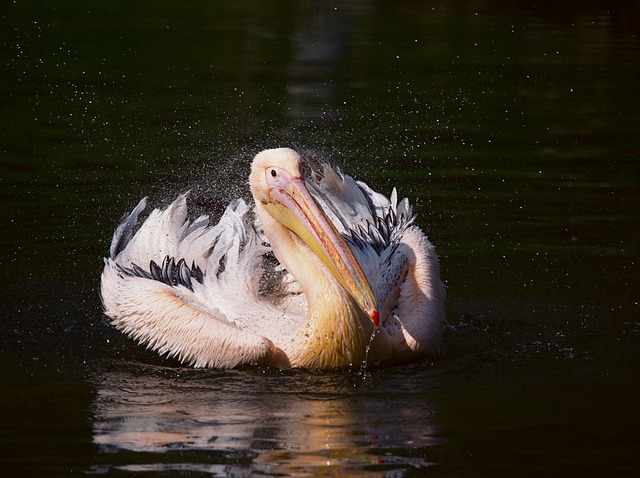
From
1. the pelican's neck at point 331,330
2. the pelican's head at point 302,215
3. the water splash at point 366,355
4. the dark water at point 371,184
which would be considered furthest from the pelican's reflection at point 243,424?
the pelican's head at point 302,215

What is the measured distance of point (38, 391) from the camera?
210 inches

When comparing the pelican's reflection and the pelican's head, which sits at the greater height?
the pelican's head

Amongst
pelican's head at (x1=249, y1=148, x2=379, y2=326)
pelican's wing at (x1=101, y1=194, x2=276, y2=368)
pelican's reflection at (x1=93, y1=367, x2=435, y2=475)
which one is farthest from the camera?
pelican's wing at (x1=101, y1=194, x2=276, y2=368)

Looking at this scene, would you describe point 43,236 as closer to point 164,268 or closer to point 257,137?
point 164,268

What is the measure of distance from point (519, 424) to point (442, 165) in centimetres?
487

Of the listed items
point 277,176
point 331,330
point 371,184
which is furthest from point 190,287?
point 371,184

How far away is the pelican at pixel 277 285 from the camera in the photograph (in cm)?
539

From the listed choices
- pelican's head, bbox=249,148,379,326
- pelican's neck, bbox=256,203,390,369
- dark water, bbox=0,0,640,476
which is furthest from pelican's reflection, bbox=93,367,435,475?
pelican's head, bbox=249,148,379,326

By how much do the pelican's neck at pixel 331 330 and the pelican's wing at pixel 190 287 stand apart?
183 millimetres

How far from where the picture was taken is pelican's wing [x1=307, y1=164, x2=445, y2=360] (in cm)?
563

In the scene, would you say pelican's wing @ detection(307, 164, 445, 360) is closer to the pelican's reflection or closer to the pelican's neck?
the pelican's neck

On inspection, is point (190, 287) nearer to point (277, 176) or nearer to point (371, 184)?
point (277, 176)

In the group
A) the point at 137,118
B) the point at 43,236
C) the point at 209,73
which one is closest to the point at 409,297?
the point at 43,236

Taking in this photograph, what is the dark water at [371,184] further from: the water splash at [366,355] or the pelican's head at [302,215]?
the pelican's head at [302,215]
